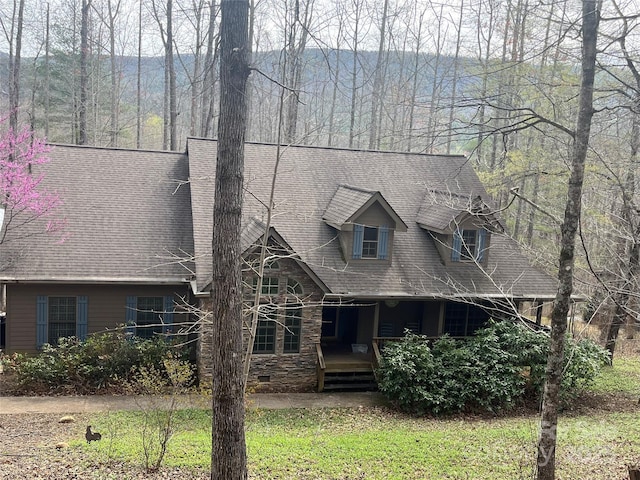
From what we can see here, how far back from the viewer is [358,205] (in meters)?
16.3

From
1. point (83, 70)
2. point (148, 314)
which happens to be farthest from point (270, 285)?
point (83, 70)

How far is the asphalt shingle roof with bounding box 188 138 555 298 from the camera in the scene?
15984 mm

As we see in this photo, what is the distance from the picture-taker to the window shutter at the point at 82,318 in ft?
49.6

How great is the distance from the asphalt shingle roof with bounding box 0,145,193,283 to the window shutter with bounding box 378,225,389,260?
557 centimetres

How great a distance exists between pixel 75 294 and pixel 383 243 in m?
8.76

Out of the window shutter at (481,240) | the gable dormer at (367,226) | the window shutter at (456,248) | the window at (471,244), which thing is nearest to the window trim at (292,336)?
the gable dormer at (367,226)

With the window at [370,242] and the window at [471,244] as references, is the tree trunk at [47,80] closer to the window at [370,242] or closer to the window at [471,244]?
the window at [370,242]

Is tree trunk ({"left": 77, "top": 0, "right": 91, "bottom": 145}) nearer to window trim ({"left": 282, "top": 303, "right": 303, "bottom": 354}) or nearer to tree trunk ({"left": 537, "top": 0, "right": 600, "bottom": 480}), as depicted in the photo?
window trim ({"left": 282, "top": 303, "right": 303, "bottom": 354})

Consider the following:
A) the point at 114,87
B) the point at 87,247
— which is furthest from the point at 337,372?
the point at 114,87

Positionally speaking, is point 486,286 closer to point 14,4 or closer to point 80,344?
point 80,344

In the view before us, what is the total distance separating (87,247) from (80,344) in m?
2.77

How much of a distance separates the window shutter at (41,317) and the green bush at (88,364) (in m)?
0.47

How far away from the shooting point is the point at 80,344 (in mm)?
14375

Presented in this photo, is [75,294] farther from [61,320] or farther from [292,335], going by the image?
[292,335]
